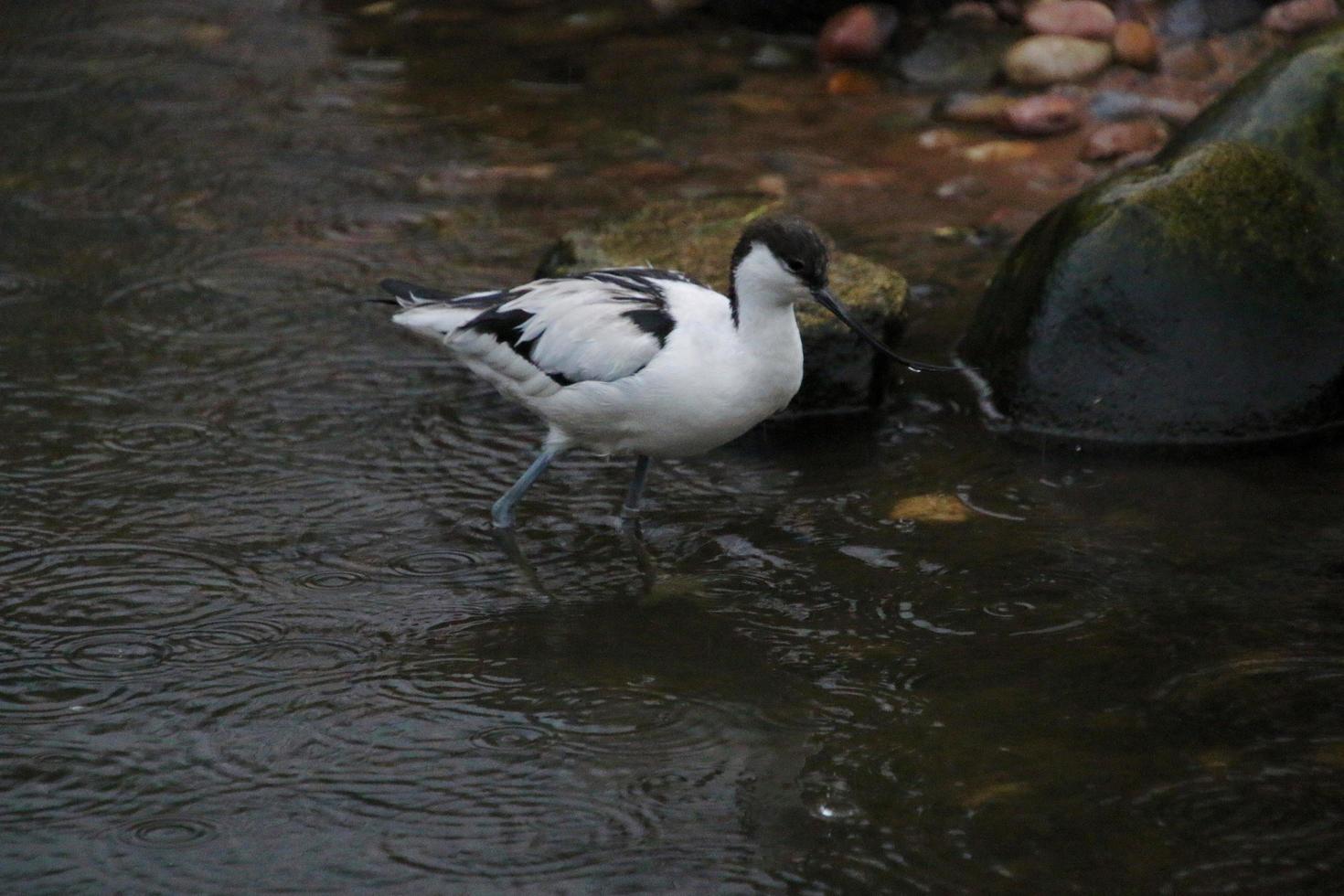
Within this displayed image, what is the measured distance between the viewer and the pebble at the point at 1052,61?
10.4 m

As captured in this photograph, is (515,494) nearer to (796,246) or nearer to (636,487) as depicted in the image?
(636,487)

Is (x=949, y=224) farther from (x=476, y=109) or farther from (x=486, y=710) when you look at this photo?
(x=486, y=710)

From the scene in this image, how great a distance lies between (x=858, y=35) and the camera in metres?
11.1

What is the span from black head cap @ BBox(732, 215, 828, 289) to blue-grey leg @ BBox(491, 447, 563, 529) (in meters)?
1.15

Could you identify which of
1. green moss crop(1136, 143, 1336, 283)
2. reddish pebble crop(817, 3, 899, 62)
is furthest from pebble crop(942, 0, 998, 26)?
green moss crop(1136, 143, 1336, 283)

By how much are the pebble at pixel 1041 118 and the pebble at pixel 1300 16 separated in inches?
65.5

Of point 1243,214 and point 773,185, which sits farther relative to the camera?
point 773,185

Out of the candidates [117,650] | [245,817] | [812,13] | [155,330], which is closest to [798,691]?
[245,817]

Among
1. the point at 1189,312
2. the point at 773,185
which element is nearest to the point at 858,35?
the point at 773,185

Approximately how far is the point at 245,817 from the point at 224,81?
25.6ft

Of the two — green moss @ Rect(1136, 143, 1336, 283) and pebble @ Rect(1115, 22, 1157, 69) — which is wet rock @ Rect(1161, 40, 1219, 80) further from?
green moss @ Rect(1136, 143, 1336, 283)

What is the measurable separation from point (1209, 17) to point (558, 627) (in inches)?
289

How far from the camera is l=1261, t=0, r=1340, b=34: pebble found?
10594mm

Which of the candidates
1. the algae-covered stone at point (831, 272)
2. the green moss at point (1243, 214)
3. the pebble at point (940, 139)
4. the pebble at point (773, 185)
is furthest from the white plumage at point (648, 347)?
the pebble at point (940, 139)
